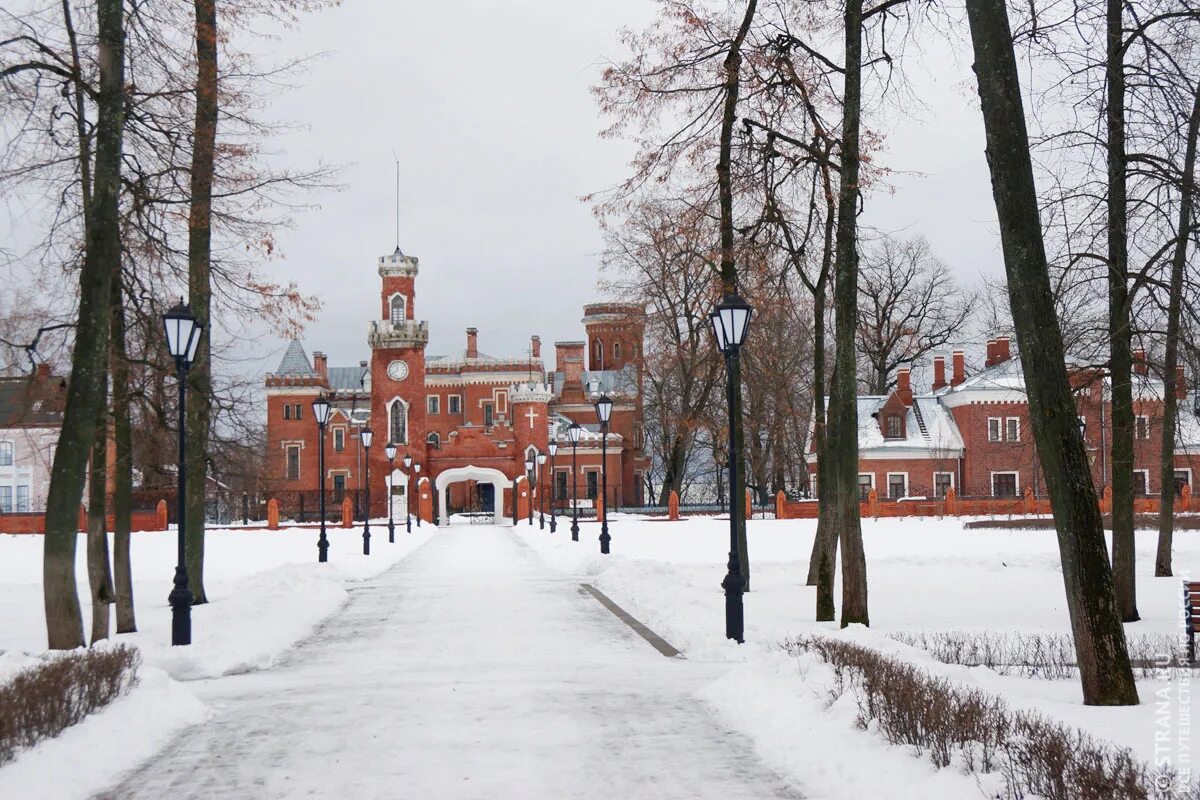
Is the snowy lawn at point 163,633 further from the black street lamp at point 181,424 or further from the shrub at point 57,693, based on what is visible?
A: the black street lamp at point 181,424

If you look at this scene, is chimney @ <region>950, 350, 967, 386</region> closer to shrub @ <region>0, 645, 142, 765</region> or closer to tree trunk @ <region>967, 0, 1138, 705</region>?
tree trunk @ <region>967, 0, 1138, 705</region>

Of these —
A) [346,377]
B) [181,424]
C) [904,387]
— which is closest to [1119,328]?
[181,424]

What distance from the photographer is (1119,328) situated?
1326cm

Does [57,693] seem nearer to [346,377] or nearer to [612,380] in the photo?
[612,380]

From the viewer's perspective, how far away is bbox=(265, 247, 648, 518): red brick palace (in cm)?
7288

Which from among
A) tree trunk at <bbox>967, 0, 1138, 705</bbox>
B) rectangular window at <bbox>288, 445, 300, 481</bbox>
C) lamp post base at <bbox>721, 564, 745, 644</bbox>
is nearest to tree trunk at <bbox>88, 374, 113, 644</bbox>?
lamp post base at <bbox>721, 564, 745, 644</bbox>

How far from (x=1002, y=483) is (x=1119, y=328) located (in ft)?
163

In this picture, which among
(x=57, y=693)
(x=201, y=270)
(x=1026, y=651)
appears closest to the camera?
(x=57, y=693)

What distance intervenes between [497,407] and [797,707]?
73487 mm

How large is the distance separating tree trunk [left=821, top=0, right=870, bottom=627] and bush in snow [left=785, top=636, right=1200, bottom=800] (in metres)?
5.35

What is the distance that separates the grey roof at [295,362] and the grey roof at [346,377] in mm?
4548

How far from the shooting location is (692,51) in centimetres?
1844

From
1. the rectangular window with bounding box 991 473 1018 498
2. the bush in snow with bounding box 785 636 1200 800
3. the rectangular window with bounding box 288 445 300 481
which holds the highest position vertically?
the rectangular window with bounding box 288 445 300 481

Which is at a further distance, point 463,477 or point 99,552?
point 463,477
